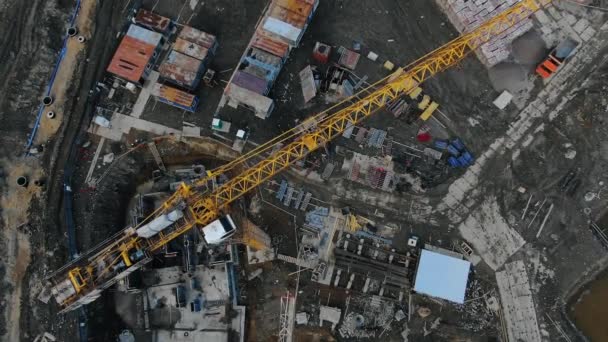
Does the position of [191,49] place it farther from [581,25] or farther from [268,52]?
[581,25]

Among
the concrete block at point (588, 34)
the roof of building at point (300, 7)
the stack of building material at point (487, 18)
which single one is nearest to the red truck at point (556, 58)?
the concrete block at point (588, 34)

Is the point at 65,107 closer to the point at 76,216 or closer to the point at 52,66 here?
the point at 52,66

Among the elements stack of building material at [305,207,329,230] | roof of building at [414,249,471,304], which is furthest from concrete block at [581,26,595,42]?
stack of building material at [305,207,329,230]

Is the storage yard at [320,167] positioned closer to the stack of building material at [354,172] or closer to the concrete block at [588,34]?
the concrete block at [588,34]

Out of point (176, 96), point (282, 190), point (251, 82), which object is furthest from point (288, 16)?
point (282, 190)

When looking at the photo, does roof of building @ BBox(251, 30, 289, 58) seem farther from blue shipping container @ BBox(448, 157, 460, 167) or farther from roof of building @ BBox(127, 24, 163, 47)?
blue shipping container @ BBox(448, 157, 460, 167)

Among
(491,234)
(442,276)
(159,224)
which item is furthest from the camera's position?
(491,234)
